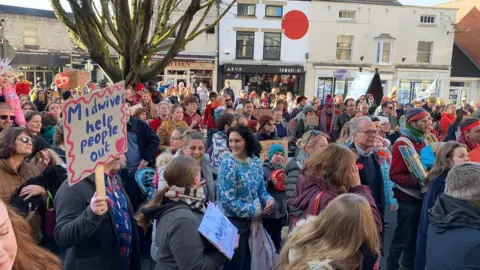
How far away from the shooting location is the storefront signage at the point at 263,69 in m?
24.6

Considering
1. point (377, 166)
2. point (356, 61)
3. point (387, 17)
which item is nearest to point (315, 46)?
point (356, 61)

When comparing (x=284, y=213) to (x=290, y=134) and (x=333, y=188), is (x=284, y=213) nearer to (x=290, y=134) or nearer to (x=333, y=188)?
(x=333, y=188)

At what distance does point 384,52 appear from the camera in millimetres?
26234

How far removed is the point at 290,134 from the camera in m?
7.73

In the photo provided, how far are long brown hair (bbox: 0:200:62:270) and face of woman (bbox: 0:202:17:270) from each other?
0.07 meters

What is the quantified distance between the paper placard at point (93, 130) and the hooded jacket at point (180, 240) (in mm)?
488

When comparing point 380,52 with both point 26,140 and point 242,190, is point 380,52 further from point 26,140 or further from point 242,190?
point 26,140

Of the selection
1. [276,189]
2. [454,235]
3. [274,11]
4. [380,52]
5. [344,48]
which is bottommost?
[276,189]

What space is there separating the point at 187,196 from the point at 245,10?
2362 cm

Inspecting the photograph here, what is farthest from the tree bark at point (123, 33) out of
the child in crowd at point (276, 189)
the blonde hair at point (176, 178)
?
the blonde hair at point (176, 178)

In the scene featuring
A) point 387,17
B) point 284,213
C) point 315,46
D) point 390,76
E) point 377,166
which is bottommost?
point 284,213

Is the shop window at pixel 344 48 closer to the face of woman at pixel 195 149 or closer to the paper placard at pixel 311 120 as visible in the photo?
the paper placard at pixel 311 120

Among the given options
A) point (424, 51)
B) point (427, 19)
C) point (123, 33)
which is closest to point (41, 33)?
point (123, 33)

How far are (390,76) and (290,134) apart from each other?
69.4 feet
